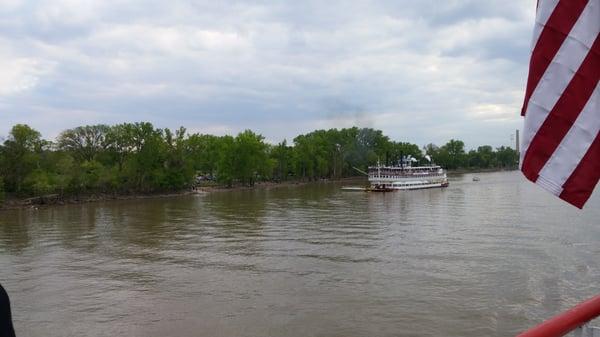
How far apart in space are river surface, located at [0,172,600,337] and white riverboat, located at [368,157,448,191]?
161ft

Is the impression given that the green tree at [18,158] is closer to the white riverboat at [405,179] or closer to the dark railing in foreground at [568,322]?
the white riverboat at [405,179]

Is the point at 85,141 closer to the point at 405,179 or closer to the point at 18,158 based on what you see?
the point at 18,158

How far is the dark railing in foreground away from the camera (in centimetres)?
276

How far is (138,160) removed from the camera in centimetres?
10056

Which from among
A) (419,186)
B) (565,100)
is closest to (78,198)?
(419,186)

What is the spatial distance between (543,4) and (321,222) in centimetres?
4232

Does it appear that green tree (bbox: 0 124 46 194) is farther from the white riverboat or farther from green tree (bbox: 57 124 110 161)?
the white riverboat

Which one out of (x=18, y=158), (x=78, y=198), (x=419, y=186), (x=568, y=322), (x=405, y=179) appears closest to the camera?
(x=568, y=322)

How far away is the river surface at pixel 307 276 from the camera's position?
17.9 meters

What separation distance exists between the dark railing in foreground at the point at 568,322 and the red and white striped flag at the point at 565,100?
2.00ft

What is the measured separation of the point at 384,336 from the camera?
16125mm

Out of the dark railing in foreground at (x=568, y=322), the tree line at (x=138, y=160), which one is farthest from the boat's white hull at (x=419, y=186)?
the dark railing in foreground at (x=568, y=322)

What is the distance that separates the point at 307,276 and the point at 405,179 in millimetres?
76464

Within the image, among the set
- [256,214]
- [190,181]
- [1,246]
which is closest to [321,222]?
[256,214]
